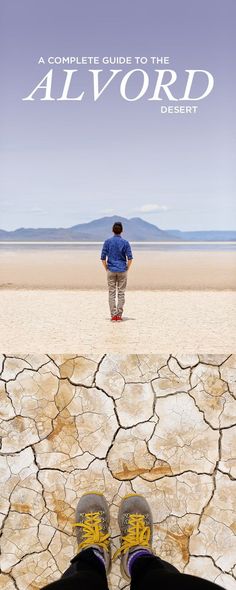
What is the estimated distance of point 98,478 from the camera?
1.66 m

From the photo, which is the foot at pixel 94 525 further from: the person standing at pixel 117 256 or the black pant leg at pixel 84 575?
the person standing at pixel 117 256

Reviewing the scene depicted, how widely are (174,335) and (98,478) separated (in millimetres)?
2913

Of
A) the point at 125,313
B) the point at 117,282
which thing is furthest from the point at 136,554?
the point at 125,313

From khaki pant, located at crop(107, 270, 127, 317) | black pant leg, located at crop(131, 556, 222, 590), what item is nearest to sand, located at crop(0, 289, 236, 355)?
khaki pant, located at crop(107, 270, 127, 317)

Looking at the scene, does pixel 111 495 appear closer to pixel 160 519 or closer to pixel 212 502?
pixel 160 519

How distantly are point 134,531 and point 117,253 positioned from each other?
2.86 m

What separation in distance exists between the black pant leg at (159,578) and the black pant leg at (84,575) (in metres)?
0.08

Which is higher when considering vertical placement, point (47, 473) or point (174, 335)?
point (174, 335)

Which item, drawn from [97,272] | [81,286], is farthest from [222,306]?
[97,272]

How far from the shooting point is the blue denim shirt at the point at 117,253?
427 cm

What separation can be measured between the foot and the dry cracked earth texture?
4 cm

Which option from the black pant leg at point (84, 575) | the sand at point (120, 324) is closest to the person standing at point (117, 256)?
the sand at point (120, 324)

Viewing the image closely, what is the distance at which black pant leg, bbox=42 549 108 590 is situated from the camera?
49.1 inches

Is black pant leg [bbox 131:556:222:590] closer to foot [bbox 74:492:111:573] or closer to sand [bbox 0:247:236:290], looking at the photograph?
foot [bbox 74:492:111:573]
